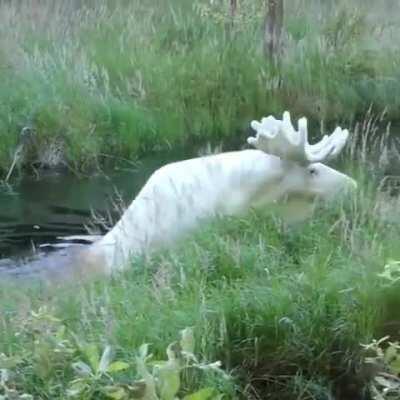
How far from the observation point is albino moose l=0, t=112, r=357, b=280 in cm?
531

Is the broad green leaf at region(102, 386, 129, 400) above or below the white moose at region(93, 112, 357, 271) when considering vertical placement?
below

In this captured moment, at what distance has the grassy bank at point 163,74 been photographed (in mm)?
8969

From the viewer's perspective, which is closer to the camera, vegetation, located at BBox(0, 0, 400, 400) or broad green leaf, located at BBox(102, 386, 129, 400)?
broad green leaf, located at BBox(102, 386, 129, 400)

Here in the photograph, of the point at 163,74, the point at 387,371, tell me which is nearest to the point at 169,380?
the point at 387,371

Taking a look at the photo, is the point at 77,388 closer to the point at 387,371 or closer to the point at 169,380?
the point at 169,380

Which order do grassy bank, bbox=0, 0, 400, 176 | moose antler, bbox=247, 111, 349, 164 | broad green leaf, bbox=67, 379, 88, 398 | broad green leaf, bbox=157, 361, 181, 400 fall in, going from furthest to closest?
grassy bank, bbox=0, 0, 400, 176 → moose antler, bbox=247, 111, 349, 164 → broad green leaf, bbox=67, 379, 88, 398 → broad green leaf, bbox=157, 361, 181, 400

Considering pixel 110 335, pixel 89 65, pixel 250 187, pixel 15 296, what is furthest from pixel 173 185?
pixel 89 65

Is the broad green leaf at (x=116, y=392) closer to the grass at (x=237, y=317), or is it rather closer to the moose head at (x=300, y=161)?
the grass at (x=237, y=317)

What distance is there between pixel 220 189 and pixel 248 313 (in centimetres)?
126

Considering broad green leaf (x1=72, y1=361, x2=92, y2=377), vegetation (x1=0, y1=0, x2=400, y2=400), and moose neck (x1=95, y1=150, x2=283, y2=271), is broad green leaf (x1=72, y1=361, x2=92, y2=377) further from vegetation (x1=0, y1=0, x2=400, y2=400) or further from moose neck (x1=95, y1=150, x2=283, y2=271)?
moose neck (x1=95, y1=150, x2=283, y2=271)

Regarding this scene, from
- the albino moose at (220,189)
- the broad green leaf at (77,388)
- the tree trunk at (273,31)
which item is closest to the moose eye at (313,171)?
the albino moose at (220,189)

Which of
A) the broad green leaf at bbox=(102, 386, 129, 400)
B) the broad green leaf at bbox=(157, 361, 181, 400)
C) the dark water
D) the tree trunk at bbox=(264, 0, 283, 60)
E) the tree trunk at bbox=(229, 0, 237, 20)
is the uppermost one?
the tree trunk at bbox=(229, 0, 237, 20)

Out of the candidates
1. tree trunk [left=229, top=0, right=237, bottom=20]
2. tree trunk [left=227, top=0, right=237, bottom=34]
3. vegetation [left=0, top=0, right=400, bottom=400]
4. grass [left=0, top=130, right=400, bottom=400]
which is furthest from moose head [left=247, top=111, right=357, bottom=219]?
tree trunk [left=229, top=0, right=237, bottom=20]

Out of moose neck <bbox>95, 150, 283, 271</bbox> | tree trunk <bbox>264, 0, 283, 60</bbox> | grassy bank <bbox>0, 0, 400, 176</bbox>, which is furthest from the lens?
tree trunk <bbox>264, 0, 283, 60</bbox>
